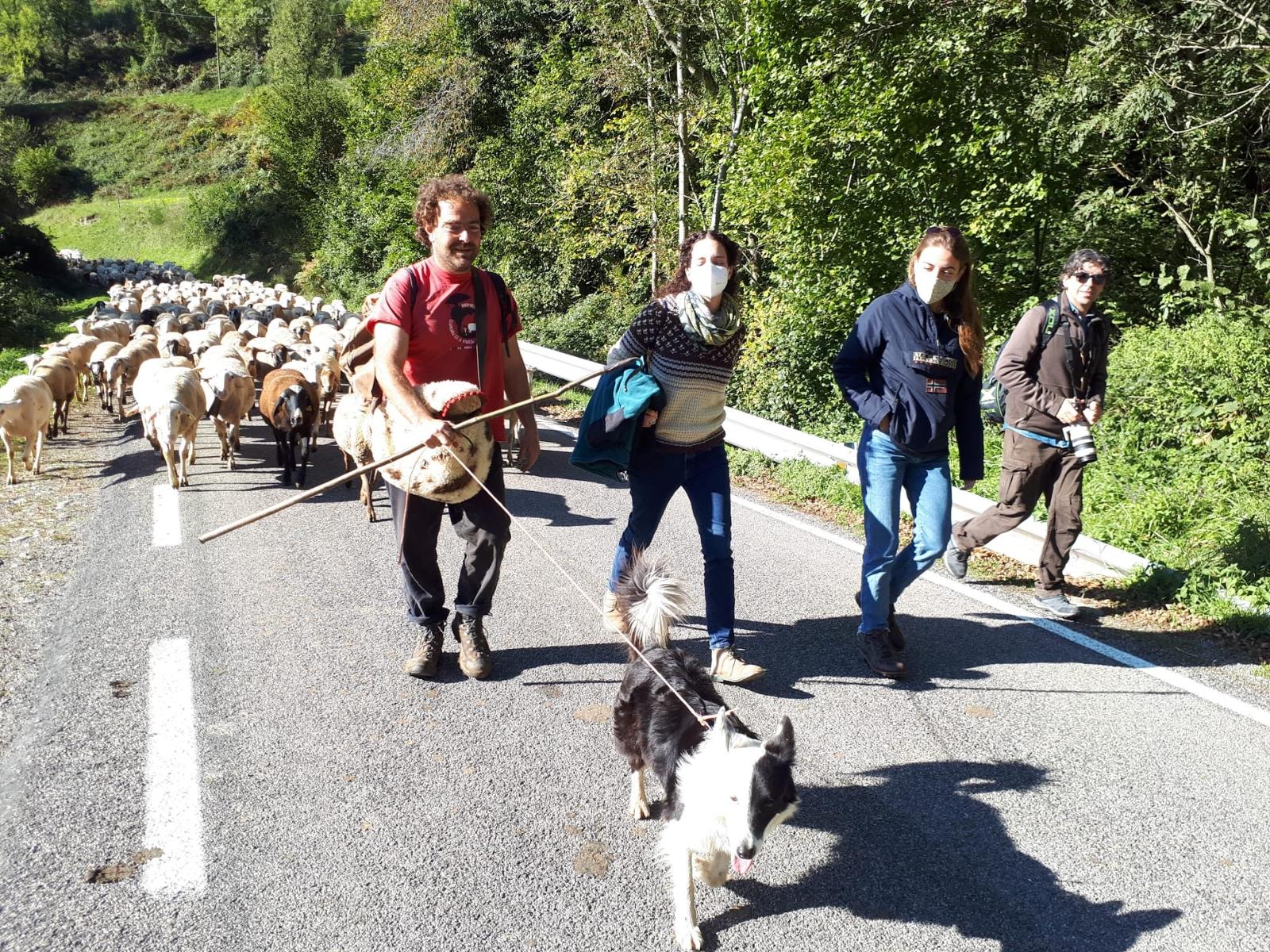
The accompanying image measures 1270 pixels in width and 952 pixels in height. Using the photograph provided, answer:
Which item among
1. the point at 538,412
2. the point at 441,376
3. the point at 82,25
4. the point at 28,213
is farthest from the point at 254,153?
the point at 82,25

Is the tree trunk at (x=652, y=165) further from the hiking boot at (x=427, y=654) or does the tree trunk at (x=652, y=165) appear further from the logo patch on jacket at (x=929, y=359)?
the hiking boot at (x=427, y=654)

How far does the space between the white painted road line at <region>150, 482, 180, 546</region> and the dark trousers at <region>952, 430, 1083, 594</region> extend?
19.5 ft

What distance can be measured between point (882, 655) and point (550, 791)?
200 cm

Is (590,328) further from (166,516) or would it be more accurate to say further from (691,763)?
(691,763)

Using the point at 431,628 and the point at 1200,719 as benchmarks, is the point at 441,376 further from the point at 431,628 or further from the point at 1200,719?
the point at 1200,719

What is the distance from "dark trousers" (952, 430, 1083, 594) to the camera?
18.6 ft

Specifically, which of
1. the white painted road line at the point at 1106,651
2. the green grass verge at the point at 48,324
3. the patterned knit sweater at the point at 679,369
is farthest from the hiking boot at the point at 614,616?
the green grass verge at the point at 48,324

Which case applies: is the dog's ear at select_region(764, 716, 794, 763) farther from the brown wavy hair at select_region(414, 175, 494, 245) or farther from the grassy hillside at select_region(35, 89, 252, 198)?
the grassy hillside at select_region(35, 89, 252, 198)

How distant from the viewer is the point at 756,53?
440 inches

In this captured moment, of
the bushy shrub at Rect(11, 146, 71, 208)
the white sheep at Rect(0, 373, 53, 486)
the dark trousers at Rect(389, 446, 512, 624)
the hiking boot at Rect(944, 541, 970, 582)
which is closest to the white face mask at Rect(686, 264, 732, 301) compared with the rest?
the dark trousers at Rect(389, 446, 512, 624)

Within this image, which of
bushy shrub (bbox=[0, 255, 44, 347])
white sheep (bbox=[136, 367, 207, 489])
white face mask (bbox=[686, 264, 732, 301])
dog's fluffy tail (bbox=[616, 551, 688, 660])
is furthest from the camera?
bushy shrub (bbox=[0, 255, 44, 347])

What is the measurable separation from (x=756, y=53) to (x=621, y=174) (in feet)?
19.8

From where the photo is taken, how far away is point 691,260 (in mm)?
4254

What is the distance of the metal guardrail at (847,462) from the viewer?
20.5 feet
